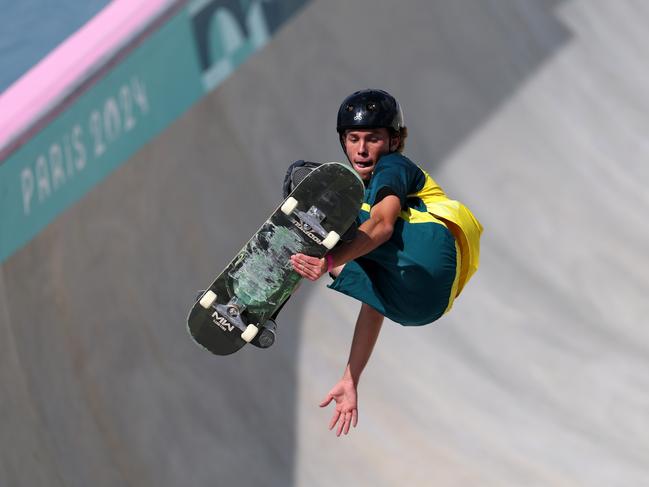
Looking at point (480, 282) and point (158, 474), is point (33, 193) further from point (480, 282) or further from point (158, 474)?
point (480, 282)

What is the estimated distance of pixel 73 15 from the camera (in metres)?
5.20

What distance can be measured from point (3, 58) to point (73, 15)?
1.38ft

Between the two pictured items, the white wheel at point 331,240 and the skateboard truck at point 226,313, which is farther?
the skateboard truck at point 226,313

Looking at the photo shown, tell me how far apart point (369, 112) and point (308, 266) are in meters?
0.53

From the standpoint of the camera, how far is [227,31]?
233 inches

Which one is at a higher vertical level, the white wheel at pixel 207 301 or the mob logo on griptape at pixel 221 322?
the white wheel at pixel 207 301

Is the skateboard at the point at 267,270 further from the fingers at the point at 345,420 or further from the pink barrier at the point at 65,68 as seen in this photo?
the pink barrier at the point at 65,68

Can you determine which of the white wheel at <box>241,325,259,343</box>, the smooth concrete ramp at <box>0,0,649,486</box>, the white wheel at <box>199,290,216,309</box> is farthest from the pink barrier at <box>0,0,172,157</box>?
the white wheel at <box>241,325,259,343</box>

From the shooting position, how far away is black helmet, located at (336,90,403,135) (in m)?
3.33

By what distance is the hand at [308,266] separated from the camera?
10.2ft

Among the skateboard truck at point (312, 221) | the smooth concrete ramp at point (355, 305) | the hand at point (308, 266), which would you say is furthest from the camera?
the smooth concrete ramp at point (355, 305)

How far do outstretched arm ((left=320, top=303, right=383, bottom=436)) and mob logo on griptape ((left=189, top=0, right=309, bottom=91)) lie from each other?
8.20 ft

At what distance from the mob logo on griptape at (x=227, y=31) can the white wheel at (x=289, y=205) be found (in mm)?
2495

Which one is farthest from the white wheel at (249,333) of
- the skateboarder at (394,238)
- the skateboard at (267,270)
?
the skateboarder at (394,238)
